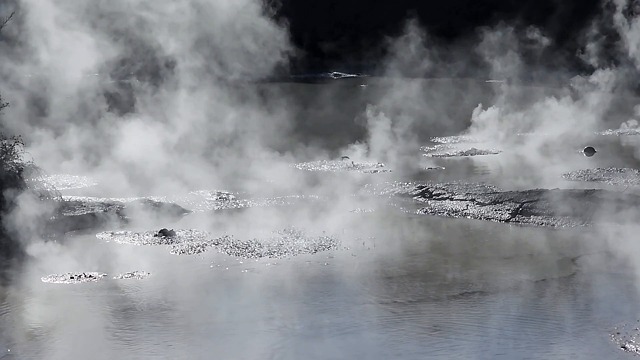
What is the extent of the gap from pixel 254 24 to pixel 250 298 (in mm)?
23939

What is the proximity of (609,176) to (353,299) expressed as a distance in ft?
33.2

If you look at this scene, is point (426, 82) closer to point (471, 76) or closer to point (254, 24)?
point (471, 76)

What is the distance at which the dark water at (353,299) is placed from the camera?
10164 mm

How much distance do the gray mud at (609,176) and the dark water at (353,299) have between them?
4044mm

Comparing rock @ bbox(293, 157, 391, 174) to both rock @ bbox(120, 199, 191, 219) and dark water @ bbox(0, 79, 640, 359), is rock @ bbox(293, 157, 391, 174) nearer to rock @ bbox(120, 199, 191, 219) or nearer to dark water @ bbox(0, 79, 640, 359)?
rock @ bbox(120, 199, 191, 219)

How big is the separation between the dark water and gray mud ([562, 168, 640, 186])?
159 inches

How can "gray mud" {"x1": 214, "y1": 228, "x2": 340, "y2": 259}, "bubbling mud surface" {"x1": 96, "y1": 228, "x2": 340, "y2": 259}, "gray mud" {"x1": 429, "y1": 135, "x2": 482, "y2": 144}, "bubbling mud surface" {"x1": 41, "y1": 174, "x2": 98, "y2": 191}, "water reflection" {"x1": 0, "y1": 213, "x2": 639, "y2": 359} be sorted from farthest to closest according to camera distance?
1. "gray mud" {"x1": 429, "y1": 135, "x2": 482, "y2": 144}
2. "bubbling mud surface" {"x1": 41, "y1": 174, "x2": 98, "y2": 191}
3. "bubbling mud surface" {"x1": 96, "y1": 228, "x2": 340, "y2": 259}
4. "gray mud" {"x1": 214, "y1": 228, "x2": 340, "y2": 259}
5. "water reflection" {"x1": 0, "y1": 213, "x2": 639, "y2": 359}

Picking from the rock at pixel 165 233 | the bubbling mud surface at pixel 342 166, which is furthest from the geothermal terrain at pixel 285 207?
the bubbling mud surface at pixel 342 166

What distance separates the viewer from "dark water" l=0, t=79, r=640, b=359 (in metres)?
10.2

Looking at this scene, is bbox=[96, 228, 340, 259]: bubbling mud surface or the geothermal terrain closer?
the geothermal terrain

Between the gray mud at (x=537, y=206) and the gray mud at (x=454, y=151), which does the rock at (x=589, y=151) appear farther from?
the gray mud at (x=537, y=206)

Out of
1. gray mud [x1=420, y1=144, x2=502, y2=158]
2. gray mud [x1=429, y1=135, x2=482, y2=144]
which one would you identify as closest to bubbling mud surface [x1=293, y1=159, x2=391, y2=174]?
gray mud [x1=420, y1=144, x2=502, y2=158]

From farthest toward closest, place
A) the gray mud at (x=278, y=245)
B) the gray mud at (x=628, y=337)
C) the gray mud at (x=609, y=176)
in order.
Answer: the gray mud at (x=609, y=176) < the gray mud at (x=278, y=245) < the gray mud at (x=628, y=337)

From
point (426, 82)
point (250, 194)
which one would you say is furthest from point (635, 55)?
point (250, 194)
